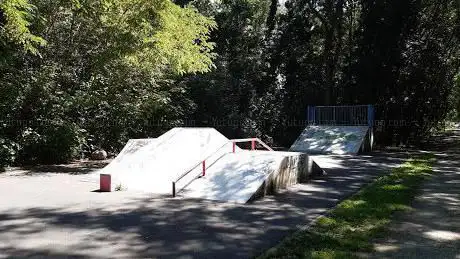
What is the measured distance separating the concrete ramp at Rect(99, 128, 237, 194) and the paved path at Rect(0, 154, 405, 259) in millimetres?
785

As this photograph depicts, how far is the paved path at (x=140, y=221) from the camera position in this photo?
18.5 feet

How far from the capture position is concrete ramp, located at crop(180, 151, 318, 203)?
8.99m

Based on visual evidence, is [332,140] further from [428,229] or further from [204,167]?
[428,229]

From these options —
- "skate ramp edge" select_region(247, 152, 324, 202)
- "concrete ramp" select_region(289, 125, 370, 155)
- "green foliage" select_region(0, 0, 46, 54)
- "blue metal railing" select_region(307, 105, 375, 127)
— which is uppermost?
"green foliage" select_region(0, 0, 46, 54)

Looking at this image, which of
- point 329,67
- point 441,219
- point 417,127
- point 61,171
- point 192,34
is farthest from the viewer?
point 329,67

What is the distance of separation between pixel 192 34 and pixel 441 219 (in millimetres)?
9545

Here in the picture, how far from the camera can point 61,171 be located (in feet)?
42.7

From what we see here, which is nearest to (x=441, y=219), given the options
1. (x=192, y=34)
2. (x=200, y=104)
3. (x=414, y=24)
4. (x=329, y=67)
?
(x=192, y=34)

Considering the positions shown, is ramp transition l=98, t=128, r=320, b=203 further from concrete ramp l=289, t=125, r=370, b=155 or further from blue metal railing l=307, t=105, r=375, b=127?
blue metal railing l=307, t=105, r=375, b=127

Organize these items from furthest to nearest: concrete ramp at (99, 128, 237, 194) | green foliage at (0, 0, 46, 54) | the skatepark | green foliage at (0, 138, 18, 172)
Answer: green foliage at (0, 138, 18, 172) → concrete ramp at (99, 128, 237, 194) → green foliage at (0, 0, 46, 54) → the skatepark

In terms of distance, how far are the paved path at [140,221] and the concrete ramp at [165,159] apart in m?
0.78

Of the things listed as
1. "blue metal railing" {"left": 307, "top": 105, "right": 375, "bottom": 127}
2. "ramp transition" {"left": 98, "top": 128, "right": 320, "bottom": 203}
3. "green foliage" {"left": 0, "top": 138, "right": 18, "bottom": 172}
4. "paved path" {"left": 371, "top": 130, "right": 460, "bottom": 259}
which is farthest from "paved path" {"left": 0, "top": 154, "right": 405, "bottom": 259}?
"blue metal railing" {"left": 307, "top": 105, "right": 375, "bottom": 127}

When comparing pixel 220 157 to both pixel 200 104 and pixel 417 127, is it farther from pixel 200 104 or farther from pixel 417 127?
pixel 417 127

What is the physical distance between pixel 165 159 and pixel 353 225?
561cm
